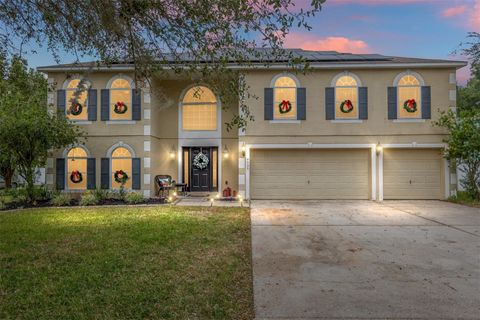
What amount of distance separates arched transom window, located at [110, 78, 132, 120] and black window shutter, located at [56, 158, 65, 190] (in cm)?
276

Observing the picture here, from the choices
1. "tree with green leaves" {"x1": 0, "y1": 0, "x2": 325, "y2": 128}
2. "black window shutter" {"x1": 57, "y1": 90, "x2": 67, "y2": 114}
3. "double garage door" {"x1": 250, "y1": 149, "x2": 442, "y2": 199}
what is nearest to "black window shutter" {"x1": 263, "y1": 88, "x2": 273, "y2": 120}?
"double garage door" {"x1": 250, "y1": 149, "x2": 442, "y2": 199}

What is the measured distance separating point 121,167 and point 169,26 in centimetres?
Answer: 913

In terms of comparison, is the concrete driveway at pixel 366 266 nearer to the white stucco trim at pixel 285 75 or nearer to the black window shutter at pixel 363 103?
the black window shutter at pixel 363 103

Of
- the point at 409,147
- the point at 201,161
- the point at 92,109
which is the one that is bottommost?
the point at 201,161

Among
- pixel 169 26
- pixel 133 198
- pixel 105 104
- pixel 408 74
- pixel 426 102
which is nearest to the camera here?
pixel 169 26

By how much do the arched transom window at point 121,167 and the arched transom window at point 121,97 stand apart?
1377mm

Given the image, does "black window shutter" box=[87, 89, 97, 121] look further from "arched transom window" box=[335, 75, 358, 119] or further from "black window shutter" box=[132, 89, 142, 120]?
"arched transom window" box=[335, 75, 358, 119]

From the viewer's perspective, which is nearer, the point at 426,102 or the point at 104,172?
the point at 426,102

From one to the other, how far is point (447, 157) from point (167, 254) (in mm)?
11629

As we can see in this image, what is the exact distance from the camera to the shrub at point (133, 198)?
38.1 feet

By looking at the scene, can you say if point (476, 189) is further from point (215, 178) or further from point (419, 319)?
point (419, 319)

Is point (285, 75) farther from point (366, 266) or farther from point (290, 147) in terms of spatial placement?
point (366, 266)

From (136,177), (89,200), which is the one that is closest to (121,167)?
(136,177)

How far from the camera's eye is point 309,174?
13.1 m
